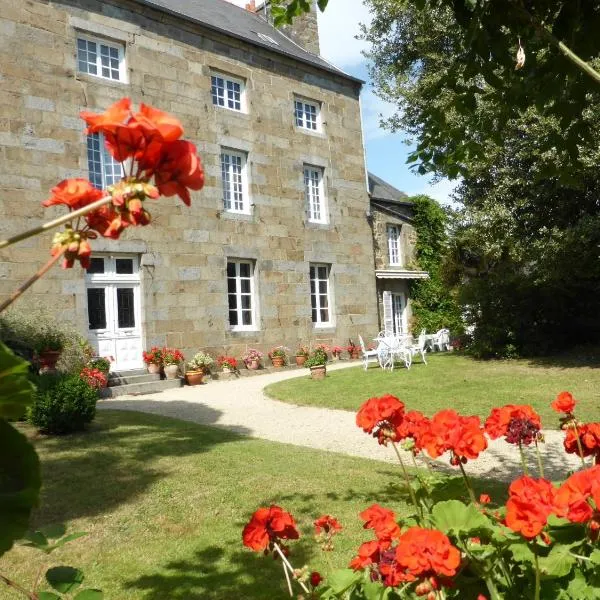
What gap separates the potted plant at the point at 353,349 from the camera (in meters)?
19.2

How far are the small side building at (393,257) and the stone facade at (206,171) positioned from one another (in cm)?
92

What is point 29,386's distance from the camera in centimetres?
90

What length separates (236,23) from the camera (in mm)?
19234

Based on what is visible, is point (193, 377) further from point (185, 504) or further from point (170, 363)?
point (185, 504)

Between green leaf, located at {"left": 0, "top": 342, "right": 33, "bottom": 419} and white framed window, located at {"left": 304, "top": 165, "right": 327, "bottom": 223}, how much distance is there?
18.2 m

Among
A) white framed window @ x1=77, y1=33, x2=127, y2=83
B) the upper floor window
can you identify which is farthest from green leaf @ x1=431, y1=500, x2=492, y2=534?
white framed window @ x1=77, y1=33, x2=127, y2=83

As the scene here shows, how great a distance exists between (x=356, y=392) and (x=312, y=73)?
12.1m

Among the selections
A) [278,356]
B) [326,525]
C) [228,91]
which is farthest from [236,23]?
[326,525]

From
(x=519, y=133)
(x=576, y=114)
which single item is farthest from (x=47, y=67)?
(x=576, y=114)

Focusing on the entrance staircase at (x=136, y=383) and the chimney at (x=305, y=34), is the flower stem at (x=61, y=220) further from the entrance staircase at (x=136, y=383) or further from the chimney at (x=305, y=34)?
the chimney at (x=305, y=34)

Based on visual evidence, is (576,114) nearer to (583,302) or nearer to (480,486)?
(480,486)

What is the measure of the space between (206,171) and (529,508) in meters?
15.5

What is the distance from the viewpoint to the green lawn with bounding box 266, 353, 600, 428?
31.3ft

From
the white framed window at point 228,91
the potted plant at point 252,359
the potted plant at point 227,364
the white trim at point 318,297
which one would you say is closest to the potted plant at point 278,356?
the potted plant at point 252,359
